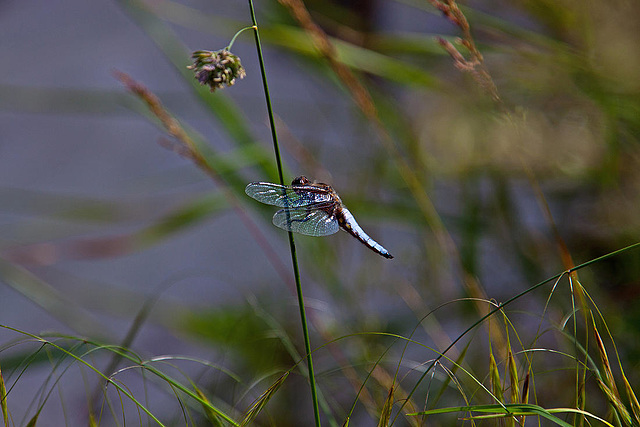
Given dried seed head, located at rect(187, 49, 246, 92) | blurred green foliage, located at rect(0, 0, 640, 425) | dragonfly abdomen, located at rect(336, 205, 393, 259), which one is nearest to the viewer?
dried seed head, located at rect(187, 49, 246, 92)

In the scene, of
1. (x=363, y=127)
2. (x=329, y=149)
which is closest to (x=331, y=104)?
(x=329, y=149)

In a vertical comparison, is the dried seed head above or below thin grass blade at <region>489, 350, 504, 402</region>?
above

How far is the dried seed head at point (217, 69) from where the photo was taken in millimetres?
338

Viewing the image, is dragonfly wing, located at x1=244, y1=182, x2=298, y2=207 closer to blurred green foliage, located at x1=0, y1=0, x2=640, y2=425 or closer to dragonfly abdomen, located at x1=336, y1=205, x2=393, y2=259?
dragonfly abdomen, located at x1=336, y1=205, x2=393, y2=259

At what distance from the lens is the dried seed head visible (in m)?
0.34

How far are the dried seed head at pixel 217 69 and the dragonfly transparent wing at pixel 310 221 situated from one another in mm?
150

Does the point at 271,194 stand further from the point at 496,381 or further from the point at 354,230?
the point at 496,381

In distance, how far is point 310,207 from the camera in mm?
488

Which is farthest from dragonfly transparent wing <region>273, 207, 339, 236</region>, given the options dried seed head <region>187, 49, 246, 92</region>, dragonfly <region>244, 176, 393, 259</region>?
dried seed head <region>187, 49, 246, 92</region>

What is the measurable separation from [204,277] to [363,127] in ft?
1.80

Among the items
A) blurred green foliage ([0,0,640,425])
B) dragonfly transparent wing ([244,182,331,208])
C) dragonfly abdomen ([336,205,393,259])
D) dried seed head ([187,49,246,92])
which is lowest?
blurred green foliage ([0,0,640,425])

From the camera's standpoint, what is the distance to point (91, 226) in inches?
54.2

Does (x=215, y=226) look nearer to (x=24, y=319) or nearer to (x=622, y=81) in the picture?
(x=24, y=319)

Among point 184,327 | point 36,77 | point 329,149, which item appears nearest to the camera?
point 184,327
